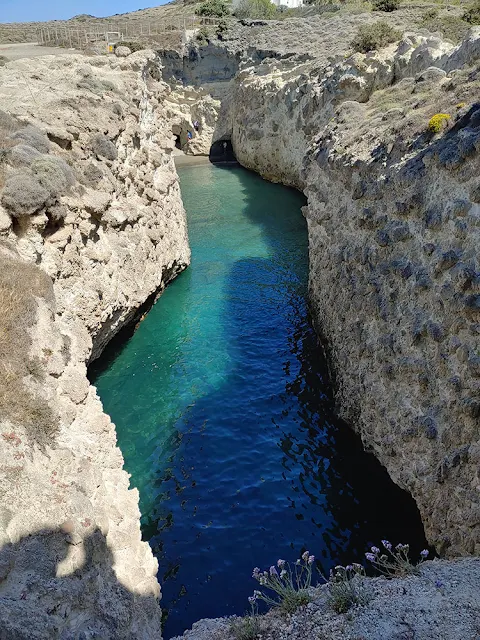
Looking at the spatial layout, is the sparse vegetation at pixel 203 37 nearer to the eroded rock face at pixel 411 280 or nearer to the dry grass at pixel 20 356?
the eroded rock face at pixel 411 280

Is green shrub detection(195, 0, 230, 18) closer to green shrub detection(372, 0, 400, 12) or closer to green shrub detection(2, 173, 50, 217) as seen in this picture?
green shrub detection(372, 0, 400, 12)

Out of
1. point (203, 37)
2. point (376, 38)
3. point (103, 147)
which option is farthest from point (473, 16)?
point (203, 37)

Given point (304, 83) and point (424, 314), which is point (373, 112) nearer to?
point (424, 314)

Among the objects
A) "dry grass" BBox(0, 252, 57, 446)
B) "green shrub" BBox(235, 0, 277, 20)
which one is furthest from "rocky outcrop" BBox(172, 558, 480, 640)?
"green shrub" BBox(235, 0, 277, 20)

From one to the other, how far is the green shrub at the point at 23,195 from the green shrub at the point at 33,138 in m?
2.90

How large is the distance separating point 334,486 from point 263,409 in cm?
373

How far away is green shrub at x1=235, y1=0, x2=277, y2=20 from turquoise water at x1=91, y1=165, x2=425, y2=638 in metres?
54.4

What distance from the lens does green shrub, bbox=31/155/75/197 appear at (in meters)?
15.6

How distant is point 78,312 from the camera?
15.8 m

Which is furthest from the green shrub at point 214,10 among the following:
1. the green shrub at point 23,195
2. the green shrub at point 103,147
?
the green shrub at point 23,195

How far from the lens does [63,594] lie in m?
7.68

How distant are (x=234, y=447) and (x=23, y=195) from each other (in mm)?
9282

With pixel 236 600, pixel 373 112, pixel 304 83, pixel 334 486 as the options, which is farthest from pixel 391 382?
pixel 304 83

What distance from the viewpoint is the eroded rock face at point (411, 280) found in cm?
1049
